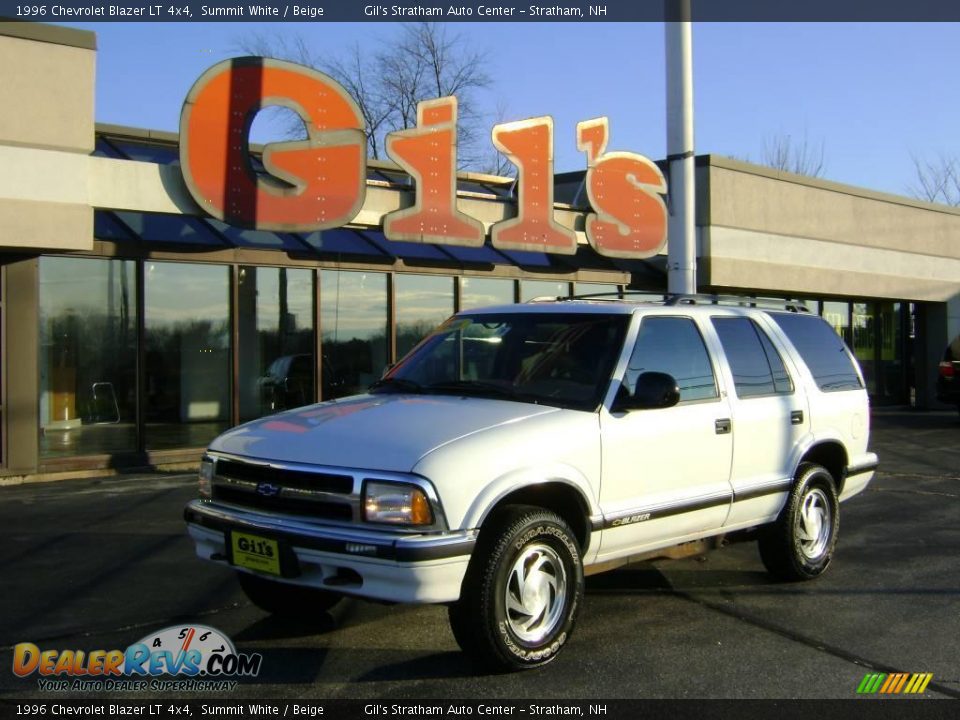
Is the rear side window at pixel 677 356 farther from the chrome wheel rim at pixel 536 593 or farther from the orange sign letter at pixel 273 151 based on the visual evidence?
the orange sign letter at pixel 273 151

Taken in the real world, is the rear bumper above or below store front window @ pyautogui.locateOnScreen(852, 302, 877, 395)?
below

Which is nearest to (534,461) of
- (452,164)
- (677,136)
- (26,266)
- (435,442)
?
(435,442)

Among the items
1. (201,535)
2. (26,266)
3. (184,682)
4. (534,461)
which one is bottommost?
(184,682)

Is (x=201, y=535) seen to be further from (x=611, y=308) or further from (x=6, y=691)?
(x=611, y=308)

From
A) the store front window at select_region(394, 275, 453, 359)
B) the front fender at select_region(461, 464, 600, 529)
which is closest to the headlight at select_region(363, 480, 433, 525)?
the front fender at select_region(461, 464, 600, 529)

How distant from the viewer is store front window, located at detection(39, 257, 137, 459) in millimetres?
12281

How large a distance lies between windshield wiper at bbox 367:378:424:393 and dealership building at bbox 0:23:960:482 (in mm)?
6871

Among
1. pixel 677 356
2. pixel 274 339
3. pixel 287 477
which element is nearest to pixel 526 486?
pixel 287 477

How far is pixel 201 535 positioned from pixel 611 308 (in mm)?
2667

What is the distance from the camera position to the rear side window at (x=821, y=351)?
7289mm

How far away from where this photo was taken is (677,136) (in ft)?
35.2

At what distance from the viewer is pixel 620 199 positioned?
1714 centimetres

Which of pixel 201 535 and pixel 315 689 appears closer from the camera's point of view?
pixel 315 689

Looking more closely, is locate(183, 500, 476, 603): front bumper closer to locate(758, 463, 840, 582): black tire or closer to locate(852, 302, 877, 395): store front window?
locate(758, 463, 840, 582): black tire
